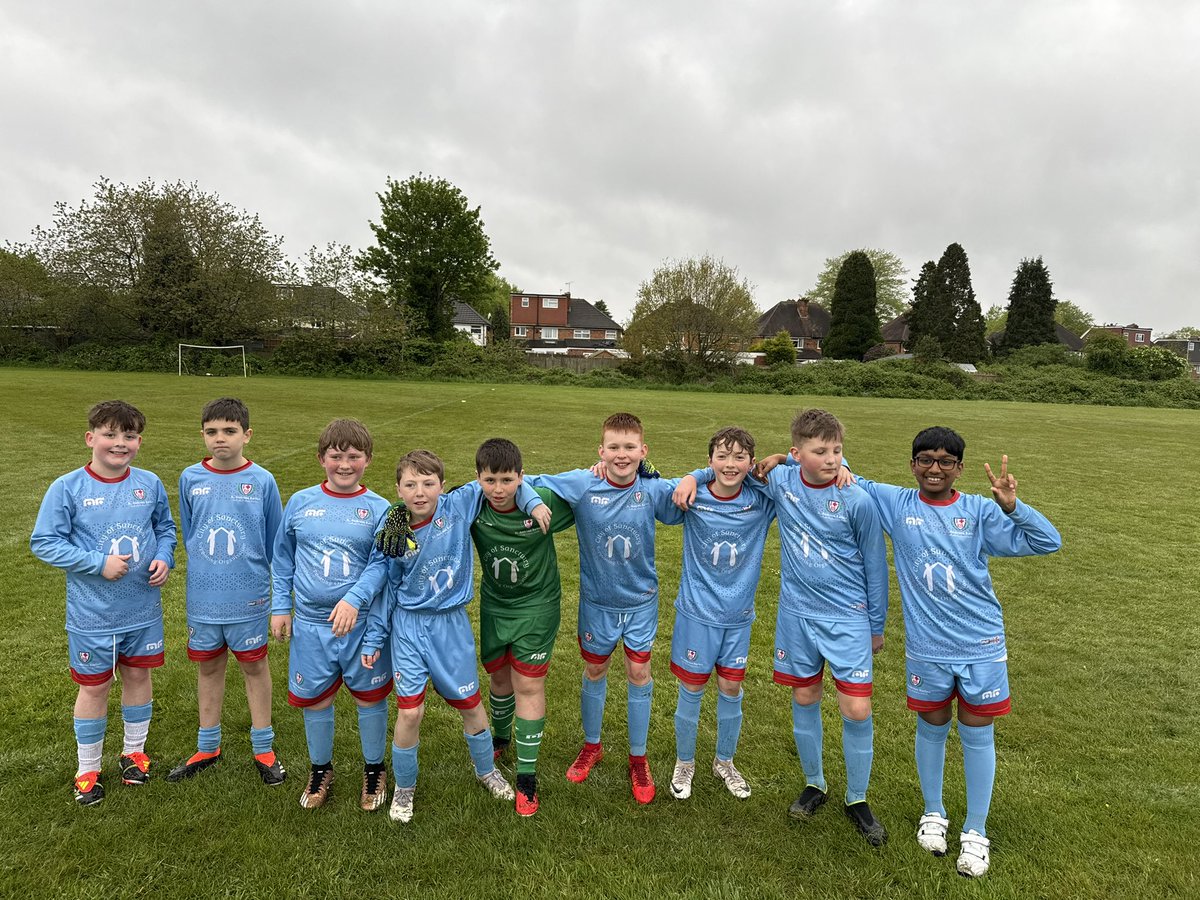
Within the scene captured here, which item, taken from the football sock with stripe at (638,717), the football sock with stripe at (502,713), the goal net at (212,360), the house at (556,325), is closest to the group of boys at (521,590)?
the football sock with stripe at (638,717)

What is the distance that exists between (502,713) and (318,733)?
1003mm

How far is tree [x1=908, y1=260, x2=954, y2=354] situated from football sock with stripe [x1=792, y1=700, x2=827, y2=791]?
182 feet

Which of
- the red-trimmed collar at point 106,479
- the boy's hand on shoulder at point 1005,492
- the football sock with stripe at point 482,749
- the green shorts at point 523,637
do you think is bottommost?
the football sock with stripe at point 482,749

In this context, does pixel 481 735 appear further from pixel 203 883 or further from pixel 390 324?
pixel 390 324

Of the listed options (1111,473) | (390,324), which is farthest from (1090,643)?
(390,324)

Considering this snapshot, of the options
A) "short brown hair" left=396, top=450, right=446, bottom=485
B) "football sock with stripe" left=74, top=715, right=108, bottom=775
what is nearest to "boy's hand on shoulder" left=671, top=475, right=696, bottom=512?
"short brown hair" left=396, top=450, right=446, bottom=485

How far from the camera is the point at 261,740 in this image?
363cm

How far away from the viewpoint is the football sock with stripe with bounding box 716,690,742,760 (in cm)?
357

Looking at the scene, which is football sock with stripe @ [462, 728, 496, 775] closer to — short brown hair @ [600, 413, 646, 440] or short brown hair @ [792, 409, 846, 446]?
short brown hair @ [600, 413, 646, 440]

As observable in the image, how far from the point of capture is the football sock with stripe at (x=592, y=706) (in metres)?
3.73

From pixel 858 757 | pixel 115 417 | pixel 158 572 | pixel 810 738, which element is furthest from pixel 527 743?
pixel 115 417

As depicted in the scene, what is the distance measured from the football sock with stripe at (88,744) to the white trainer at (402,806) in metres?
1.58

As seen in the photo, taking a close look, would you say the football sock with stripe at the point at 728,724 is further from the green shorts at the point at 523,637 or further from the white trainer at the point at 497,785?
the white trainer at the point at 497,785

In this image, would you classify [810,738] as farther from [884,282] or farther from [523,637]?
[884,282]
